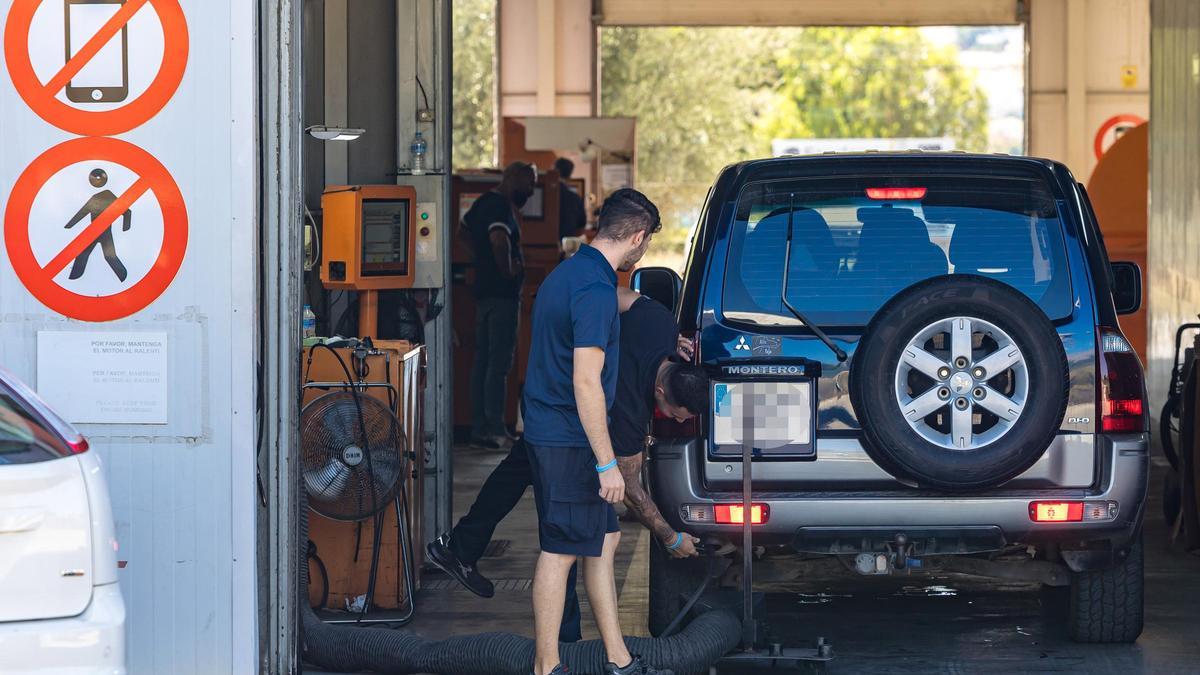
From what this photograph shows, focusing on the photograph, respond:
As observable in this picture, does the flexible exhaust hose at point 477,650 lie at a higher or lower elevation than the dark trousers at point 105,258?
lower

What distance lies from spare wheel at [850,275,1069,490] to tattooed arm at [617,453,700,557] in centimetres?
80

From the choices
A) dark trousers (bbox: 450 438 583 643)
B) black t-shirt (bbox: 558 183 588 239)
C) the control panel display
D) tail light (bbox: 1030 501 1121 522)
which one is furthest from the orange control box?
black t-shirt (bbox: 558 183 588 239)

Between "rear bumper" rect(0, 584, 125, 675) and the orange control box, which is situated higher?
the orange control box

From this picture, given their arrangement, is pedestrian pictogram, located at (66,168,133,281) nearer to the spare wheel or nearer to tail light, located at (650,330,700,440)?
tail light, located at (650,330,700,440)

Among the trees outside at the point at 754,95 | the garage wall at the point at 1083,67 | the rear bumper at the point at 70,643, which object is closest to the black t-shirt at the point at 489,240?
the rear bumper at the point at 70,643

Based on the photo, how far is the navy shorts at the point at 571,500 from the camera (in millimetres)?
5406

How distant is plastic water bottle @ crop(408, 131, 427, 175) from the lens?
809 centimetres

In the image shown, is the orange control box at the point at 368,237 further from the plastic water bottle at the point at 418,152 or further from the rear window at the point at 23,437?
the rear window at the point at 23,437

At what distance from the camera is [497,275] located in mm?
12812

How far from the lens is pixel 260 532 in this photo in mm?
5242

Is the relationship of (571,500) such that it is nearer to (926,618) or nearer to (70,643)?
(70,643)

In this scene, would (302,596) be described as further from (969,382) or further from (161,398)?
(969,382)

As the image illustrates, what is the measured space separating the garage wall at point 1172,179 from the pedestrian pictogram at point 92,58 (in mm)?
8972

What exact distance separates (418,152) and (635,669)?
339 centimetres
